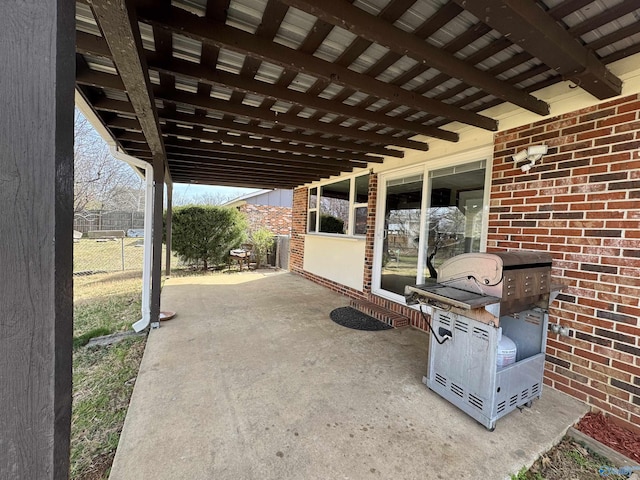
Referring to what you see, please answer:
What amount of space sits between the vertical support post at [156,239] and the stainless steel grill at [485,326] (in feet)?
10.9

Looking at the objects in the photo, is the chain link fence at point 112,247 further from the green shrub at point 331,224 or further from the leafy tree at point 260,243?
the green shrub at point 331,224

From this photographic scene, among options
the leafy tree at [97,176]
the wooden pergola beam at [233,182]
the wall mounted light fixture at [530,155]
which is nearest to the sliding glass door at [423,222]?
the wall mounted light fixture at [530,155]

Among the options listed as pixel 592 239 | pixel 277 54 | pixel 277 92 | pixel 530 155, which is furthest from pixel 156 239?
pixel 592 239

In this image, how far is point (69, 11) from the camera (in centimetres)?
71

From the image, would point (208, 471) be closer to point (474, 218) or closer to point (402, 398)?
point (402, 398)

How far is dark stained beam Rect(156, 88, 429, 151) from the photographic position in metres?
2.70

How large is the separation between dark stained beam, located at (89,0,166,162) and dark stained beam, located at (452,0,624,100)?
167 cm

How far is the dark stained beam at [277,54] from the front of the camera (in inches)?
65.7

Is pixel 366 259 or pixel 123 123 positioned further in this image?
pixel 366 259

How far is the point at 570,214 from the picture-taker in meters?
2.56

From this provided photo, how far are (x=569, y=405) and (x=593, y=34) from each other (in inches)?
113

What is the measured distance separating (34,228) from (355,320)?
419cm

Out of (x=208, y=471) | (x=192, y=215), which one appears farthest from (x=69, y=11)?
(x=192, y=215)

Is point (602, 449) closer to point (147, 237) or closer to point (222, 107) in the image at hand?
point (222, 107)
